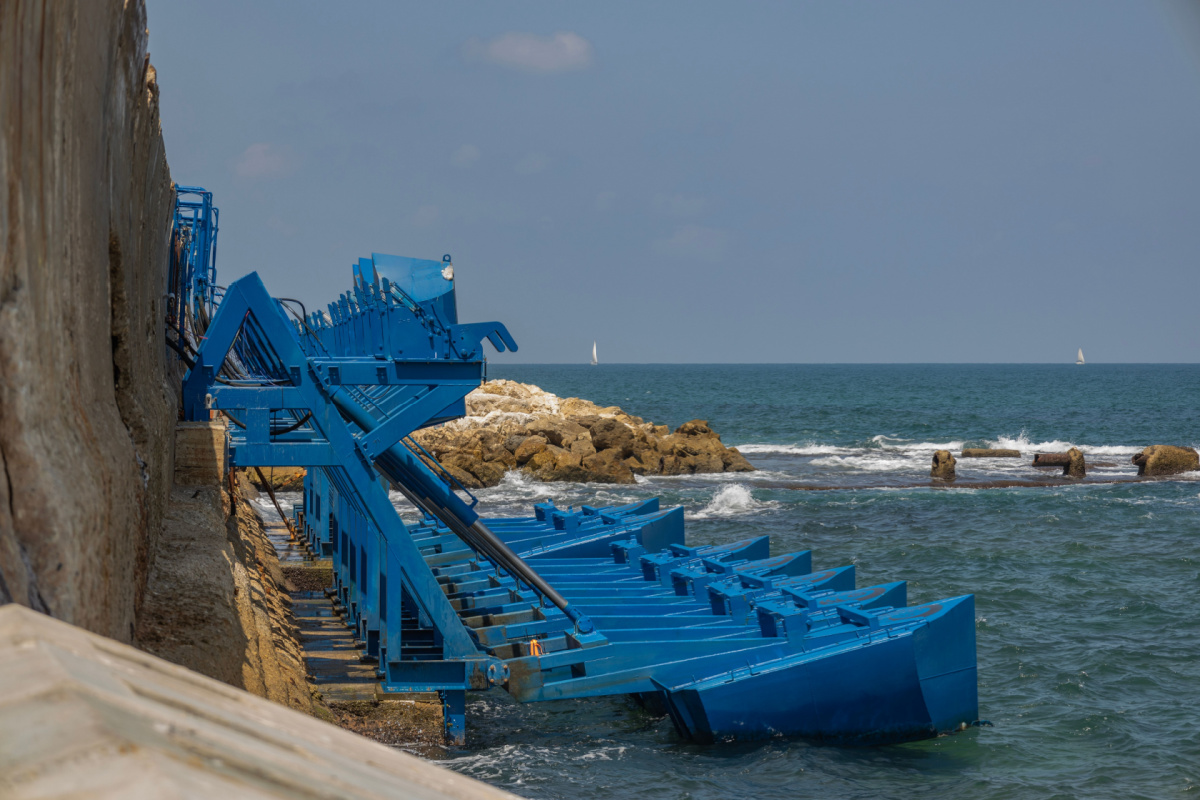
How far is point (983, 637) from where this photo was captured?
14359 millimetres

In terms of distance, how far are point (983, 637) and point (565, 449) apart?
21.9 metres

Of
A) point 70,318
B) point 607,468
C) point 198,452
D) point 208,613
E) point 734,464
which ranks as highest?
point 70,318

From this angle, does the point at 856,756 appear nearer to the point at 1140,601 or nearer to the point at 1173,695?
the point at 1173,695

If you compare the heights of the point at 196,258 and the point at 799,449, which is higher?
the point at 196,258

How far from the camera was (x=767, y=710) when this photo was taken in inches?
380

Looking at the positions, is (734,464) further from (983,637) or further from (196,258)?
(196,258)

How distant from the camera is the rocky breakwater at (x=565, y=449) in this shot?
32875mm

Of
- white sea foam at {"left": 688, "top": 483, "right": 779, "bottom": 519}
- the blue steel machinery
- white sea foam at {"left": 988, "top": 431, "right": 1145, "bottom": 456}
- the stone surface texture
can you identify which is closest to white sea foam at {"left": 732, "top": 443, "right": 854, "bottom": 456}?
white sea foam at {"left": 988, "top": 431, "right": 1145, "bottom": 456}

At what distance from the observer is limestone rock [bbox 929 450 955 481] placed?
33438mm

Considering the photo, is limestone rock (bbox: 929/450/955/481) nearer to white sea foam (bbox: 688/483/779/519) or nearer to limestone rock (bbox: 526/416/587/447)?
white sea foam (bbox: 688/483/779/519)

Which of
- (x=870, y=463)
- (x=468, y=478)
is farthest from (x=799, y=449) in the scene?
(x=468, y=478)

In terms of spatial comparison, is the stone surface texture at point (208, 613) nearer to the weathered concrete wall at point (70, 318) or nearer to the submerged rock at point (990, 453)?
the weathered concrete wall at point (70, 318)

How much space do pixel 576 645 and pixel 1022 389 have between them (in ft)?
356

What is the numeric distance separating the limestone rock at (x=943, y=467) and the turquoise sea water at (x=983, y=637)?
0.76 m
